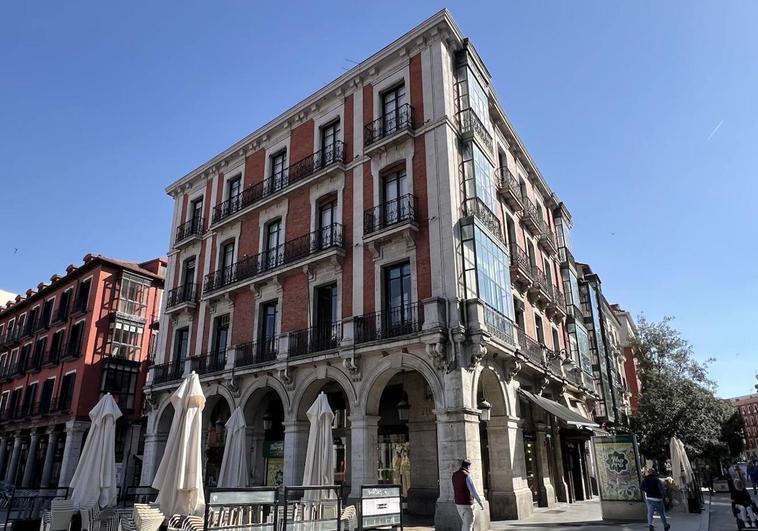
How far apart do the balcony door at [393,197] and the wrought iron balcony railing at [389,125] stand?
4.52ft

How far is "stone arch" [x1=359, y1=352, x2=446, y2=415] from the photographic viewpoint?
13.8 meters

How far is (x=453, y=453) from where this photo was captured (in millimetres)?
12875

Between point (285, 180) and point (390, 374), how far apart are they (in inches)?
371

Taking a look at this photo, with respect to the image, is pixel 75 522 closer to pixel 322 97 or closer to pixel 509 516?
pixel 509 516

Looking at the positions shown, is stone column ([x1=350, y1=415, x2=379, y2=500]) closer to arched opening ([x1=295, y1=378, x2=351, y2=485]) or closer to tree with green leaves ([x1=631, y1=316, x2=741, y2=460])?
arched opening ([x1=295, y1=378, x2=351, y2=485])

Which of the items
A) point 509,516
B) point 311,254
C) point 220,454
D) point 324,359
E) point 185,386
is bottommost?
point 509,516

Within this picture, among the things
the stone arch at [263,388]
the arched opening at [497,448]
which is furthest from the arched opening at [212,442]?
the arched opening at [497,448]

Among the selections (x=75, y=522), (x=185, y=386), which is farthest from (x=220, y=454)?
(x=185, y=386)

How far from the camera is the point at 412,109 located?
668 inches

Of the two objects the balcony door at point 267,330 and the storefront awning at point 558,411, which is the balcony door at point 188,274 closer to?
the balcony door at point 267,330

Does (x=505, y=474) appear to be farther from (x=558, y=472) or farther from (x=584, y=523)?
(x=558, y=472)

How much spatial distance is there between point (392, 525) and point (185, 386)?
16.8 feet

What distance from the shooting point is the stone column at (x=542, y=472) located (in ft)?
59.5

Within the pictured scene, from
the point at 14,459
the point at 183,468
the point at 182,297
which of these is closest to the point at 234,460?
the point at 183,468
